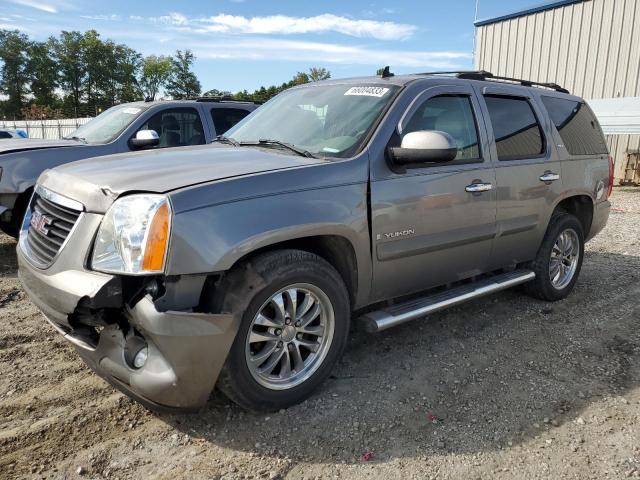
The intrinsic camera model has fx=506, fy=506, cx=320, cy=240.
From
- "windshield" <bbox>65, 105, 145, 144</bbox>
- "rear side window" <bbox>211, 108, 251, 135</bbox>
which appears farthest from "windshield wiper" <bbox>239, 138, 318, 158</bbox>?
"rear side window" <bbox>211, 108, 251, 135</bbox>

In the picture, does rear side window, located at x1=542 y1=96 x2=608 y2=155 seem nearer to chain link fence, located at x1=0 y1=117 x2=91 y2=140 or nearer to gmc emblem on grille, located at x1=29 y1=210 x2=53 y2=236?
gmc emblem on grille, located at x1=29 y1=210 x2=53 y2=236

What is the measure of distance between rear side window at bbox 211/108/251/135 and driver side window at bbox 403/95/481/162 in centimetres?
396

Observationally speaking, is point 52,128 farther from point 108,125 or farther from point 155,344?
point 155,344

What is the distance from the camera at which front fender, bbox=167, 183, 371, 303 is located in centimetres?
236

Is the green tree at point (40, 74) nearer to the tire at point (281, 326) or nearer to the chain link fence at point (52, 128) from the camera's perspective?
the chain link fence at point (52, 128)

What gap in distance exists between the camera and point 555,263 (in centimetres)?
486

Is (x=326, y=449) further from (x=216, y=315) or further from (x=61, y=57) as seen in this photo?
(x=61, y=57)

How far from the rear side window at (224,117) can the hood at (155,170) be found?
3.69m

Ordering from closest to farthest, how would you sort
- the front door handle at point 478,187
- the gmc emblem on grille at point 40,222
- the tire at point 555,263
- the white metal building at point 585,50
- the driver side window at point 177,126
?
the gmc emblem on grille at point 40,222, the front door handle at point 478,187, the tire at point 555,263, the driver side window at point 177,126, the white metal building at point 585,50

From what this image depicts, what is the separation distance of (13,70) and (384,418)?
87.5 meters

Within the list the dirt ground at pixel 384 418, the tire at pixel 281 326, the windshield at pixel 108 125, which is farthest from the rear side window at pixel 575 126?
the windshield at pixel 108 125

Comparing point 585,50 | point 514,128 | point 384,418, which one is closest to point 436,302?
point 384,418

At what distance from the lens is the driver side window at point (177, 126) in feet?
21.4

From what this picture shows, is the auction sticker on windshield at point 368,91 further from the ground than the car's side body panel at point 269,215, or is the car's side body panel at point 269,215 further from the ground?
the auction sticker on windshield at point 368,91
